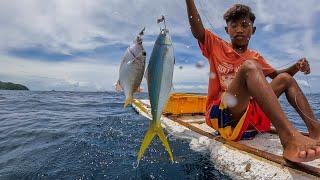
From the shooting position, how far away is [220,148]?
5621 mm

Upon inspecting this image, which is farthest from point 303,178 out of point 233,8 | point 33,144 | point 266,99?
point 33,144

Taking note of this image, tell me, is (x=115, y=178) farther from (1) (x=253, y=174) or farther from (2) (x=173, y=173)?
(1) (x=253, y=174)

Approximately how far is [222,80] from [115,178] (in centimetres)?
229

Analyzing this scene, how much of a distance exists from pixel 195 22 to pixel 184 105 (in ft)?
15.9

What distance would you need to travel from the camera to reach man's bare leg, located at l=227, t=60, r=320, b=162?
4092 millimetres

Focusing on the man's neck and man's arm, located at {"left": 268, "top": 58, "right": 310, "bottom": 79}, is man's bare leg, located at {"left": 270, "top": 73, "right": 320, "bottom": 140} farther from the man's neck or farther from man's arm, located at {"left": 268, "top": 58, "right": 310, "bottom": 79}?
the man's neck

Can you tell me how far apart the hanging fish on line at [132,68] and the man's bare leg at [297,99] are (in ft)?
10.4

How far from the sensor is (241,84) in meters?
4.83

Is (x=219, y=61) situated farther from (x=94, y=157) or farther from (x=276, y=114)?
(x=94, y=157)

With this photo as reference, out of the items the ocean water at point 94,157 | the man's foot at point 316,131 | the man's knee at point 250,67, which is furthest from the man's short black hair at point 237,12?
the ocean water at point 94,157

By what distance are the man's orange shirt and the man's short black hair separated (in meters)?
0.40

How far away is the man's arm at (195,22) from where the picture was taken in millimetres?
4535

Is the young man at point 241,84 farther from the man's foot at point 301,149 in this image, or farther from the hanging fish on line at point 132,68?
the hanging fish on line at point 132,68

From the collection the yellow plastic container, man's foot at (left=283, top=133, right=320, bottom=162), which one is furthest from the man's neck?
the yellow plastic container
